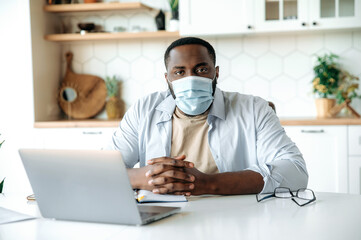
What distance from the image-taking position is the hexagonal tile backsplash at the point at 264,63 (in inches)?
135

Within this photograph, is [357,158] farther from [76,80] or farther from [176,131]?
[76,80]

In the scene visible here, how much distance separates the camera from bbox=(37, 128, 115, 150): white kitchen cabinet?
322cm

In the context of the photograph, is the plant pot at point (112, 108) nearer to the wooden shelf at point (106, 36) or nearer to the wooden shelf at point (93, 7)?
the wooden shelf at point (106, 36)

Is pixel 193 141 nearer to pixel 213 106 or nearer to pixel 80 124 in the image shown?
pixel 213 106

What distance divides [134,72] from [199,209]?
2.67 metres

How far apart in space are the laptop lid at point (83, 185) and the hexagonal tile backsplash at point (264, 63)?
2635mm

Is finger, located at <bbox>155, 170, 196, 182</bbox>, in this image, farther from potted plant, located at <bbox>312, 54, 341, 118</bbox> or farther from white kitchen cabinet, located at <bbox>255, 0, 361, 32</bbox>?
potted plant, located at <bbox>312, 54, 341, 118</bbox>

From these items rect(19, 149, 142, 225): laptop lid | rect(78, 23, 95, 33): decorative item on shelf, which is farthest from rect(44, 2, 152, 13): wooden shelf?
rect(19, 149, 142, 225): laptop lid

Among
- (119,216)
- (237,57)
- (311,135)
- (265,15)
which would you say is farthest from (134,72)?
(119,216)

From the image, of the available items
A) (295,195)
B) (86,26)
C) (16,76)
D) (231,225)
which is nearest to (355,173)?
(295,195)

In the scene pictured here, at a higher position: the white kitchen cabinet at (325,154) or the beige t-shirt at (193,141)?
the beige t-shirt at (193,141)

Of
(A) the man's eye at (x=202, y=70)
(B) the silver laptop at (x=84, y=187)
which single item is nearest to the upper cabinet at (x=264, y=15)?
(A) the man's eye at (x=202, y=70)

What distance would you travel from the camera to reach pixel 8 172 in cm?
346

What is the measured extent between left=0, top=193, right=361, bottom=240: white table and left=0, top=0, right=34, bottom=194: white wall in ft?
7.51
